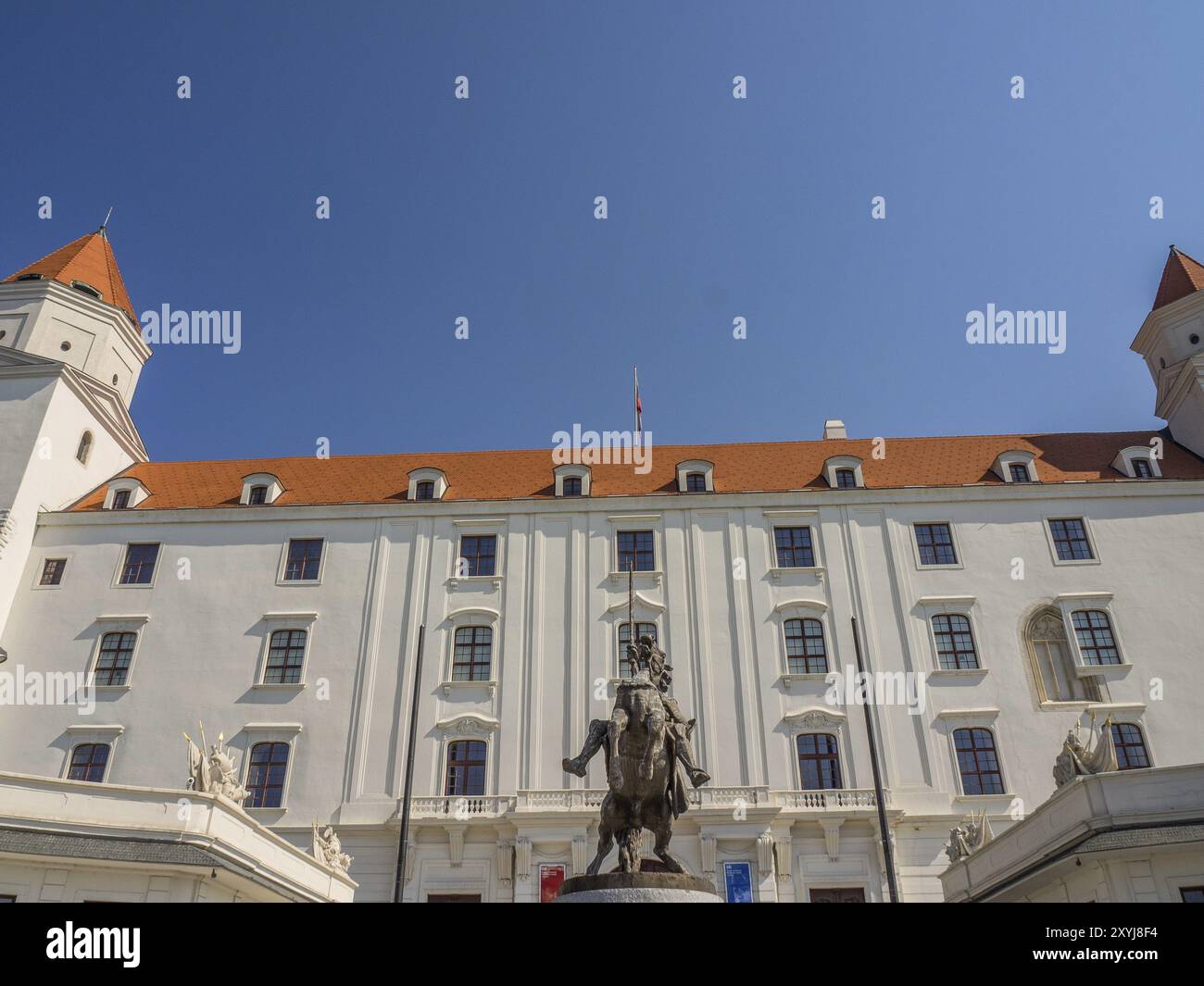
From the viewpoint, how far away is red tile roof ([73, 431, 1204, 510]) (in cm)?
3356

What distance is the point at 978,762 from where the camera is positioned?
26.9 meters

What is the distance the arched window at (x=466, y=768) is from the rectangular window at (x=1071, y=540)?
2030 cm

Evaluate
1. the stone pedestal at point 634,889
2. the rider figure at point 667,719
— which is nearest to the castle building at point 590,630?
the rider figure at point 667,719

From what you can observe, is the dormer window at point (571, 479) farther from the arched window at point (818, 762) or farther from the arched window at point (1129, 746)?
the arched window at point (1129, 746)

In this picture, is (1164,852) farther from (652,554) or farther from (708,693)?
(652,554)

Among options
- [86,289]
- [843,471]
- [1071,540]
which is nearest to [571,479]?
[843,471]

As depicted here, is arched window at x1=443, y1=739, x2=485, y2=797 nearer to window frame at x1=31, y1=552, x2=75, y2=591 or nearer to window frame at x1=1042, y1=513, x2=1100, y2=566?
window frame at x1=31, y1=552, x2=75, y2=591

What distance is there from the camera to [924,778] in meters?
26.6

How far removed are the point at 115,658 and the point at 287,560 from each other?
6196mm

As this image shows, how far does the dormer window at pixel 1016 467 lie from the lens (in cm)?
3253

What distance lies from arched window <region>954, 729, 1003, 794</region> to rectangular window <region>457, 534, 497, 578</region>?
1603cm

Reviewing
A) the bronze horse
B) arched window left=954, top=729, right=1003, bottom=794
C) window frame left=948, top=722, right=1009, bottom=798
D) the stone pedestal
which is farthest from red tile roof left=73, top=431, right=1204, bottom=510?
the stone pedestal
